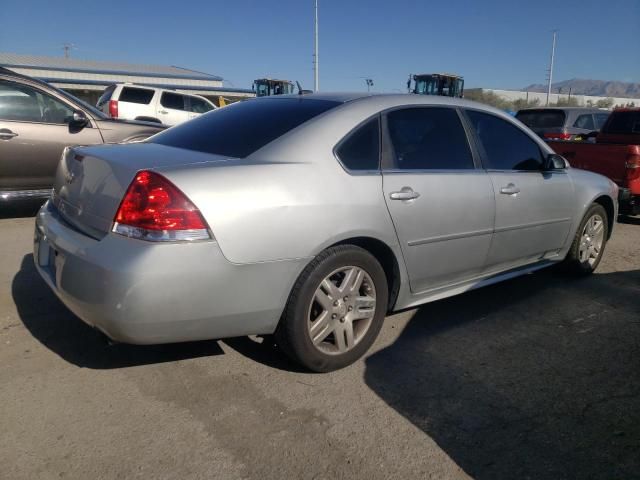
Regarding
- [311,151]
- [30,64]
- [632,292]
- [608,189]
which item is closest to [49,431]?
[311,151]

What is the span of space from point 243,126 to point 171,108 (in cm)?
1478

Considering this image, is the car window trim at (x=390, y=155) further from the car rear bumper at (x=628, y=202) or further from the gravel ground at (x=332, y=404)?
the car rear bumper at (x=628, y=202)

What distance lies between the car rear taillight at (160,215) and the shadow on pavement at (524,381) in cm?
126

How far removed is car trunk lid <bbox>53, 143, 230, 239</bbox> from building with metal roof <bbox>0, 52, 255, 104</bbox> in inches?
1274

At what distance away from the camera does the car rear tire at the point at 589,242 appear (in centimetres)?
466

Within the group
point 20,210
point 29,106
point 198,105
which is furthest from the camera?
point 198,105

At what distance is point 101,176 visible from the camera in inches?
103

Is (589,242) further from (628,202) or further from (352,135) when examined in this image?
(352,135)

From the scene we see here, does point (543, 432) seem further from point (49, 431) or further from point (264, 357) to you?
point (49, 431)

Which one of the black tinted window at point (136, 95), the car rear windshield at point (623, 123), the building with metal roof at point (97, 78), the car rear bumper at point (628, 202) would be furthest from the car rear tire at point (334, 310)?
the building with metal roof at point (97, 78)

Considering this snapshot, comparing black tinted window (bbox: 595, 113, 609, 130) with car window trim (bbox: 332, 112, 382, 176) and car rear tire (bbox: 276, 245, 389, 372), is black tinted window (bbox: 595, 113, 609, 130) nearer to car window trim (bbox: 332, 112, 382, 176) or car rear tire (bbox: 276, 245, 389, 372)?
car window trim (bbox: 332, 112, 382, 176)

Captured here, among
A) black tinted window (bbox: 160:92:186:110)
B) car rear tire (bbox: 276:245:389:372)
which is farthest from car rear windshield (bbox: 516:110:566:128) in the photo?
car rear tire (bbox: 276:245:389:372)

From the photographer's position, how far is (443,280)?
347 cm

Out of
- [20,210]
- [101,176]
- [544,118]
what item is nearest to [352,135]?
[101,176]
